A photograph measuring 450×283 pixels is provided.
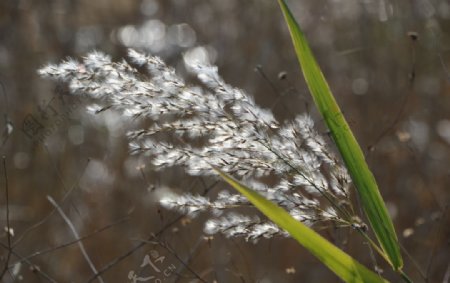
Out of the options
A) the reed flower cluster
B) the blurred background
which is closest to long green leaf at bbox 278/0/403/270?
the reed flower cluster

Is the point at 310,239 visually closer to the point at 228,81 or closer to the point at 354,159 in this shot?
the point at 354,159

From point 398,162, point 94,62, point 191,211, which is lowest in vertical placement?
point 398,162

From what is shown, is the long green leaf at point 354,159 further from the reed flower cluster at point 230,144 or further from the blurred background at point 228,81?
the blurred background at point 228,81

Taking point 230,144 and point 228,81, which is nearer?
point 230,144

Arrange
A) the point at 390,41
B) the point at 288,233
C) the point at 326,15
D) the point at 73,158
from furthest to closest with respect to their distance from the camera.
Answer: the point at 326,15, the point at 390,41, the point at 73,158, the point at 288,233

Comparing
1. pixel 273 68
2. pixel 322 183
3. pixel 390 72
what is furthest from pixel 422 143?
pixel 322 183

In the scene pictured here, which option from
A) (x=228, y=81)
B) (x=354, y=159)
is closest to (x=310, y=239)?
(x=354, y=159)

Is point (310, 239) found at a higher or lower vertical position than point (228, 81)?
higher

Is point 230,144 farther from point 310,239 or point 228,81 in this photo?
point 228,81

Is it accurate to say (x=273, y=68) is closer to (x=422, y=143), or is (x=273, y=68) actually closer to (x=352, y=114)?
(x=352, y=114)
